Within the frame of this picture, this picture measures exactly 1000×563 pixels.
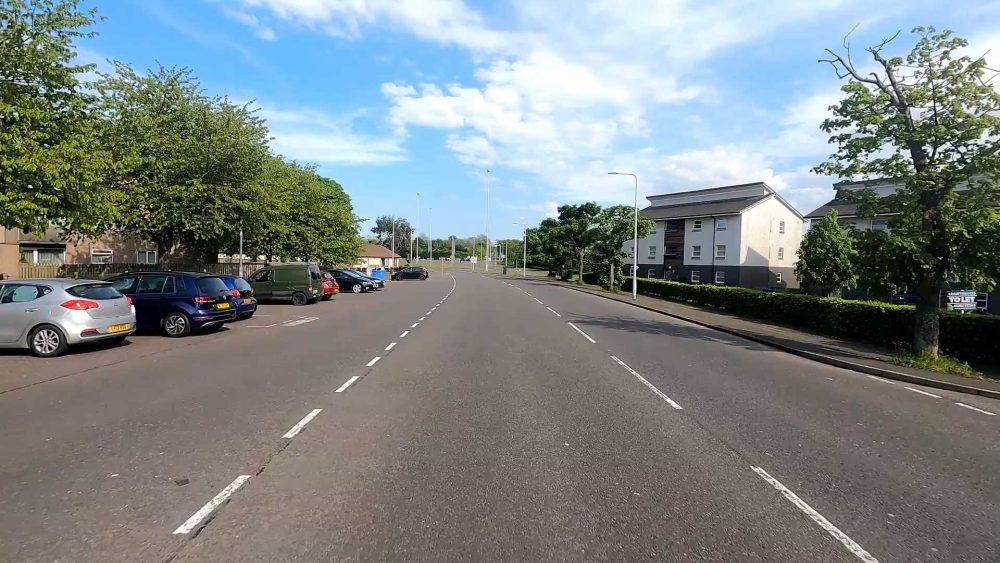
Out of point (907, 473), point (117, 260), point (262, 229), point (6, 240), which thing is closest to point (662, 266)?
point (262, 229)

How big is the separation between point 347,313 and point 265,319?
327cm

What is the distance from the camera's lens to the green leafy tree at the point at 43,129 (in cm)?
1258

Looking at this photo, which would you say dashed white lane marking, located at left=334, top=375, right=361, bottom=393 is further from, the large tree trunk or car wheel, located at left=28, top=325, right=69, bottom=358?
the large tree trunk

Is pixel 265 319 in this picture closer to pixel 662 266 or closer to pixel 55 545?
pixel 55 545

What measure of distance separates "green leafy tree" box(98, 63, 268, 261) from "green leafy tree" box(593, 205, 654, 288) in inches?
1162

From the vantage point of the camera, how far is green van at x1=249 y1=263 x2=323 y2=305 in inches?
1053

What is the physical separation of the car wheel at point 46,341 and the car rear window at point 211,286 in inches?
152

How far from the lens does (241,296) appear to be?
17.2 meters

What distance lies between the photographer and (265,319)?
19.5 metres

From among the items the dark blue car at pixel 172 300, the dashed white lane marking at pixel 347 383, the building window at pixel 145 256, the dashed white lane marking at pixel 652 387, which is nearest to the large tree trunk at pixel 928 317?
the dashed white lane marking at pixel 652 387

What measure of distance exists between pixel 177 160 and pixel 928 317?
23106 millimetres

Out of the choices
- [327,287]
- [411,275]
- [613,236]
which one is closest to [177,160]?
[327,287]

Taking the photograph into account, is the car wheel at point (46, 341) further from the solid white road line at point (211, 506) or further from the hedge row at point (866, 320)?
the hedge row at point (866, 320)

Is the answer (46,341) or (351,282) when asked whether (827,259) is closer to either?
(351,282)
